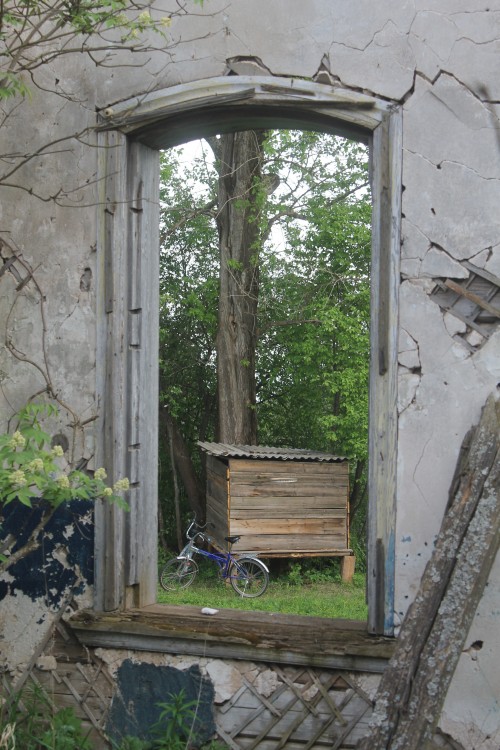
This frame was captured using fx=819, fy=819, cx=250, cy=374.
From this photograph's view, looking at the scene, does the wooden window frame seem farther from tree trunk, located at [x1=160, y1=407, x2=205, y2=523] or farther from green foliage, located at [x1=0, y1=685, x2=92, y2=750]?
tree trunk, located at [x1=160, y1=407, x2=205, y2=523]

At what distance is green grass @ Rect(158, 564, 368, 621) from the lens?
8.02 meters

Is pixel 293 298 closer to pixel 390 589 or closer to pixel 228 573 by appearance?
pixel 228 573

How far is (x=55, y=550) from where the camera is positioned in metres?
3.97

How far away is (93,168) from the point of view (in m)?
3.99

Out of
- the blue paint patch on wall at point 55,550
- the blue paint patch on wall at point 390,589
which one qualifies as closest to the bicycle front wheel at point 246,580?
the blue paint patch on wall at point 55,550

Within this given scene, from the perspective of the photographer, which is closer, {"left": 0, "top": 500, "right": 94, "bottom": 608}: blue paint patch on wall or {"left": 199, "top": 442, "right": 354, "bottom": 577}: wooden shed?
{"left": 0, "top": 500, "right": 94, "bottom": 608}: blue paint patch on wall

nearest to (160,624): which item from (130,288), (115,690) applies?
(115,690)

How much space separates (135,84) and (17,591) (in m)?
2.52

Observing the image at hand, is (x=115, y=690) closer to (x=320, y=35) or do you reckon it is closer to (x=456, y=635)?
(x=456, y=635)

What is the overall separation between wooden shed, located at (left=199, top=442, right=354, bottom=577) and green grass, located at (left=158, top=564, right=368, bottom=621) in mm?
459

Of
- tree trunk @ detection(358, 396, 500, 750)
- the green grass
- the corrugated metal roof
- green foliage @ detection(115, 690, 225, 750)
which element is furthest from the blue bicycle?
tree trunk @ detection(358, 396, 500, 750)

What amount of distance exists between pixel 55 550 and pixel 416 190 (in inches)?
93.8

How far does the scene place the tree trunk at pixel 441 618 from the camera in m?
2.35

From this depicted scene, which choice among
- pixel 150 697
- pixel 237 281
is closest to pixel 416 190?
pixel 150 697
